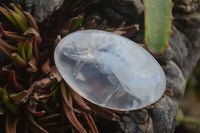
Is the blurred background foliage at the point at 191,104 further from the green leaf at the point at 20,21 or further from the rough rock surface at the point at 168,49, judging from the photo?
the green leaf at the point at 20,21

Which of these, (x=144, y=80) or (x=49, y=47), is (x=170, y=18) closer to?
(x=144, y=80)

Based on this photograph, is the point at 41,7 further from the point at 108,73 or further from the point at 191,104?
the point at 191,104

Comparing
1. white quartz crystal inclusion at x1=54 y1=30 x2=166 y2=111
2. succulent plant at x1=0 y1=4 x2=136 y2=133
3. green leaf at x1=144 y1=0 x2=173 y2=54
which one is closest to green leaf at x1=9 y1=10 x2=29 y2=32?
succulent plant at x1=0 y1=4 x2=136 y2=133

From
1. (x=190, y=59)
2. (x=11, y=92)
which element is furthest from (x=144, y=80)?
(x=190, y=59)

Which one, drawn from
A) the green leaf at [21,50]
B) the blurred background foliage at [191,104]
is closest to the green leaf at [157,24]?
the green leaf at [21,50]

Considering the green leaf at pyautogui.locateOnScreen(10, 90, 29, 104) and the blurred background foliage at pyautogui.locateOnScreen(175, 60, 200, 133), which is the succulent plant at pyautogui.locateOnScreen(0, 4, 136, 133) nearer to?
the green leaf at pyautogui.locateOnScreen(10, 90, 29, 104)
